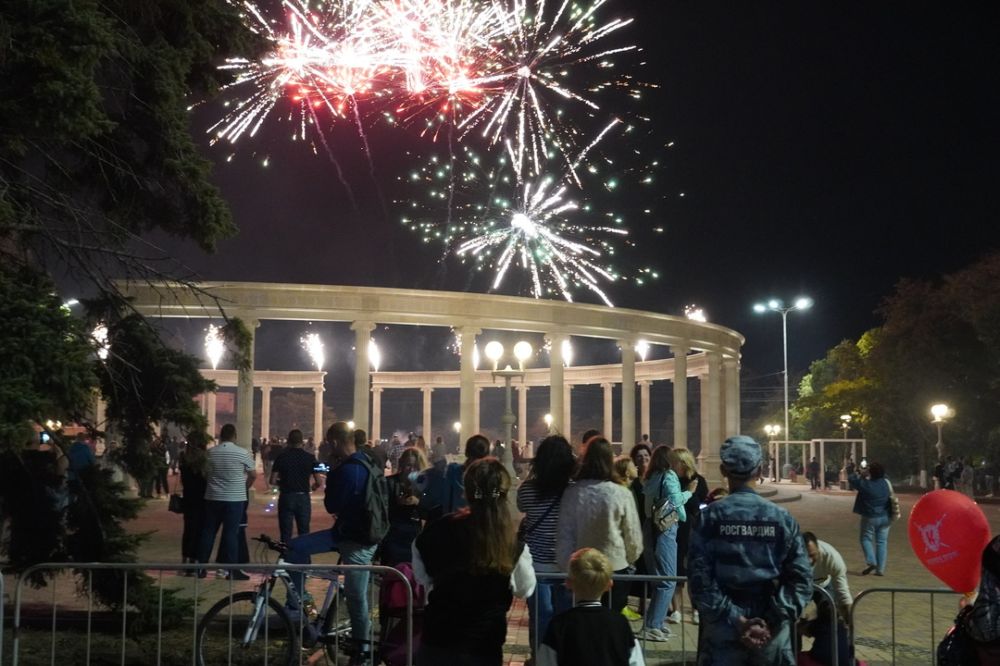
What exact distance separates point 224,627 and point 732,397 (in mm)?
42003

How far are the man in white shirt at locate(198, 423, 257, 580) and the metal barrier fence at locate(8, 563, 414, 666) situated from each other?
232cm

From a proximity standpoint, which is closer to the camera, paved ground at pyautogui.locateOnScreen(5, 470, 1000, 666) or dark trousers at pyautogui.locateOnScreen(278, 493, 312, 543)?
paved ground at pyautogui.locateOnScreen(5, 470, 1000, 666)

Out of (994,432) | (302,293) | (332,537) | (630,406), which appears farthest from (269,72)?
(994,432)

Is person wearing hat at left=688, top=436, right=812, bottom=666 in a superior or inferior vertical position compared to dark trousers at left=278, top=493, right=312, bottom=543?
superior

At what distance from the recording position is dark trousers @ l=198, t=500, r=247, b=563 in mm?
12812

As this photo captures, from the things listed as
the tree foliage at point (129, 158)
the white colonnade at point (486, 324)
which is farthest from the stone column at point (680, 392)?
the tree foliage at point (129, 158)

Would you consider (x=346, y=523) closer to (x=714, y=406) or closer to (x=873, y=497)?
(x=873, y=497)

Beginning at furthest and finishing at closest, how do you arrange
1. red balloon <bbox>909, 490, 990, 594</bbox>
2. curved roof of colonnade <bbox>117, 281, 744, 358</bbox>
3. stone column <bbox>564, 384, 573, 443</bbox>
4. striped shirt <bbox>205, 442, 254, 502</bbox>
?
stone column <bbox>564, 384, 573, 443</bbox>
curved roof of colonnade <bbox>117, 281, 744, 358</bbox>
striped shirt <bbox>205, 442, 254, 502</bbox>
red balloon <bbox>909, 490, 990, 594</bbox>

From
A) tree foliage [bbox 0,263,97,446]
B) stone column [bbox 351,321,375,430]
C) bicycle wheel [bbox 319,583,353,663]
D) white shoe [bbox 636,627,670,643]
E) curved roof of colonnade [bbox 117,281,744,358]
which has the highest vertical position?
curved roof of colonnade [bbox 117,281,744,358]

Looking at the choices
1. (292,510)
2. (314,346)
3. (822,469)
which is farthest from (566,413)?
(292,510)

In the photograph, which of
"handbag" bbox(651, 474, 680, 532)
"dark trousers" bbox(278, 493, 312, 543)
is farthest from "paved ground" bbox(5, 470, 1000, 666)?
"dark trousers" bbox(278, 493, 312, 543)

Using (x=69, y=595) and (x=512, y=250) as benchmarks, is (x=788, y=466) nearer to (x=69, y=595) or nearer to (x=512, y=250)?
(x=512, y=250)

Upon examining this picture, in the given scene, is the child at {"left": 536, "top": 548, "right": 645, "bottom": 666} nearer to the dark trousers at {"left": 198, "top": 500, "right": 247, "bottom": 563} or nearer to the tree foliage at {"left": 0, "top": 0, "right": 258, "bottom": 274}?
the tree foliage at {"left": 0, "top": 0, "right": 258, "bottom": 274}

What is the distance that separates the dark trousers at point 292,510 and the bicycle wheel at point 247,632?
4.85 m
